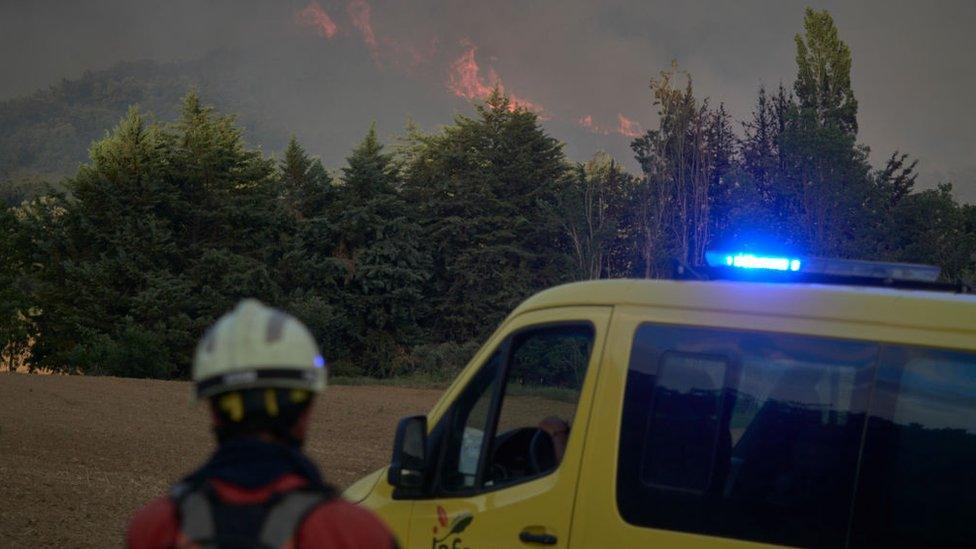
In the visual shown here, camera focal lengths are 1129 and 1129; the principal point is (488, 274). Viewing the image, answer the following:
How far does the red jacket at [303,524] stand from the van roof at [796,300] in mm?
2579

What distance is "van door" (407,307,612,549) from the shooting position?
4.50 m

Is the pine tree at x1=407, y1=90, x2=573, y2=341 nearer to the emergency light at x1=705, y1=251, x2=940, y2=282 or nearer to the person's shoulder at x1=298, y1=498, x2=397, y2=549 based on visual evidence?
the emergency light at x1=705, y1=251, x2=940, y2=282

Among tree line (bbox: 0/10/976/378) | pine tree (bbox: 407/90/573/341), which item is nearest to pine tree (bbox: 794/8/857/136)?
tree line (bbox: 0/10/976/378)

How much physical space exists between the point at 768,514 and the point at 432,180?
4943cm

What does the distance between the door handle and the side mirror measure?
0.54 metres

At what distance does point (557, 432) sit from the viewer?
4707mm

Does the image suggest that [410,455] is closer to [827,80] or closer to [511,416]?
[511,416]

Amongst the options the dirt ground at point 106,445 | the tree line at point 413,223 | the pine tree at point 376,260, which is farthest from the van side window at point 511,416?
the pine tree at point 376,260

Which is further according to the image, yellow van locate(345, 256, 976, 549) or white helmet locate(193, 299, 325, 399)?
yellow van locate(345, 256, 976, 549)

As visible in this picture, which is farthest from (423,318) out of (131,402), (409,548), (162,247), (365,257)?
(409,548)

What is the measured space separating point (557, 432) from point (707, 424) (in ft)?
2.31

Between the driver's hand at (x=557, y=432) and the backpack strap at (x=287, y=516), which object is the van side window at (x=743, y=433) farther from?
the backpack strap at (x=287, y=516)

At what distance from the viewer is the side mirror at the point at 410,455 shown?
4.61m

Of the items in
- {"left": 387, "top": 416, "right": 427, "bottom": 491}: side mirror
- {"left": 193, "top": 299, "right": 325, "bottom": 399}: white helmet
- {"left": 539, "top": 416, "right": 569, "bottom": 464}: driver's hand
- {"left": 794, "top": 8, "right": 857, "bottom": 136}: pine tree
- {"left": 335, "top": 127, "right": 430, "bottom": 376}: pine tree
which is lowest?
{"left": 387, "top": 416, "right": 427, "bottom": 491}: side mirror
